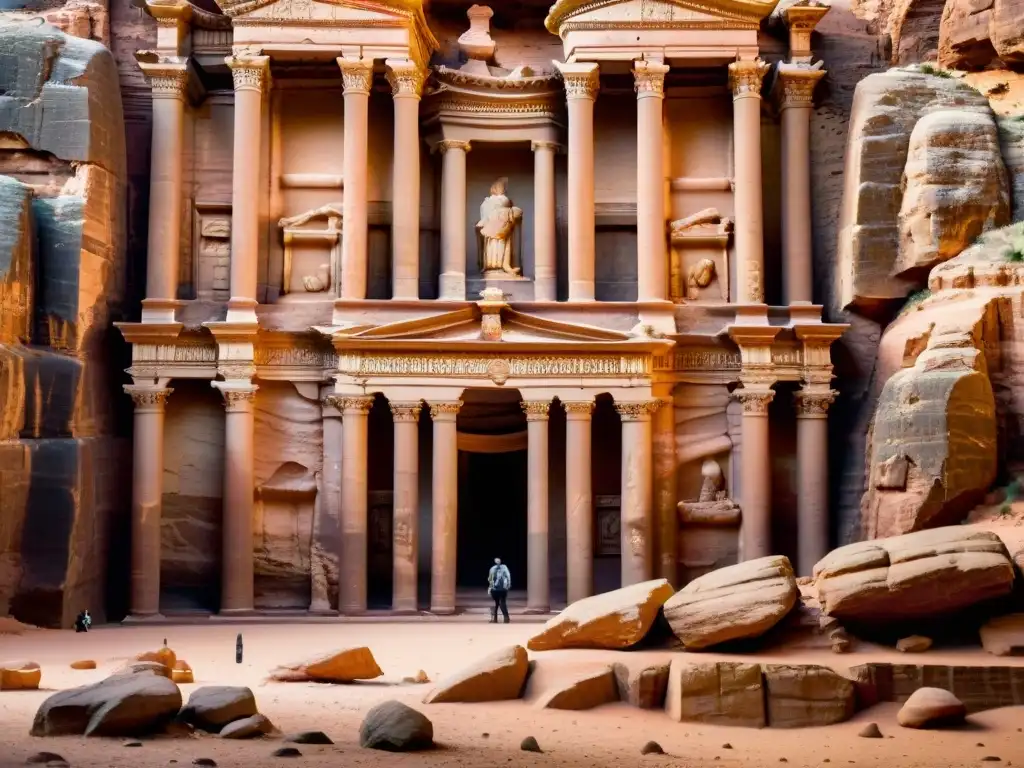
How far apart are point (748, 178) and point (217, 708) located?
18.9m

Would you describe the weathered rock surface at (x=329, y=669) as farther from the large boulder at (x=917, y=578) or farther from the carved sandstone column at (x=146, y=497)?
the carved sandstone column at (x=146, y=497)

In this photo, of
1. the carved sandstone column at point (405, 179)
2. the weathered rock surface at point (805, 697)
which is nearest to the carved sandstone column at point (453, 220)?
the carved sandstone column at point (405, 179)

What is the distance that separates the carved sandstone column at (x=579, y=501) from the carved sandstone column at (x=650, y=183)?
300 centimetres

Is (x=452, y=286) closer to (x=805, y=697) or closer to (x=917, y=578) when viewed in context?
(x=917, y=578)

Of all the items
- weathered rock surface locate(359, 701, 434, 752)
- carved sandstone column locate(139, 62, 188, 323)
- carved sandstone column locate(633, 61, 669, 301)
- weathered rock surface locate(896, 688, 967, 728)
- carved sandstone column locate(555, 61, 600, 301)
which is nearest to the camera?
weathered rock surface locate(359, 701, 434, 752)

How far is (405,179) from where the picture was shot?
96.1 ft

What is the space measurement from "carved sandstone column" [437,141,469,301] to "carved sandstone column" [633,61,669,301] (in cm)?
379

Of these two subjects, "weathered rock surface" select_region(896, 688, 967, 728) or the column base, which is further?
the column base

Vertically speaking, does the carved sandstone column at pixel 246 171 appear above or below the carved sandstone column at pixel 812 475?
above

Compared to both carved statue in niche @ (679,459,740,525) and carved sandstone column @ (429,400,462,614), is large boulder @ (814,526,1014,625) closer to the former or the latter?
carved statue in niche @ (679,459,740,525)

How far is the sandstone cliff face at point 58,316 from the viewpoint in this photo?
24672 mm

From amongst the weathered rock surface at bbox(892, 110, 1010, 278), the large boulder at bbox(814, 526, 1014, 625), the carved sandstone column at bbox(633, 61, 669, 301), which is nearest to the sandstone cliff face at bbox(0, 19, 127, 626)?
the carved sandstone column at bbox(633, 61, 669, 301)

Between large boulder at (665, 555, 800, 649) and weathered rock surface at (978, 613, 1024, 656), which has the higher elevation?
large boulder at (665, 555, 800, 649)

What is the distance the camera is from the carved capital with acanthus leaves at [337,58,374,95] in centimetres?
2906
